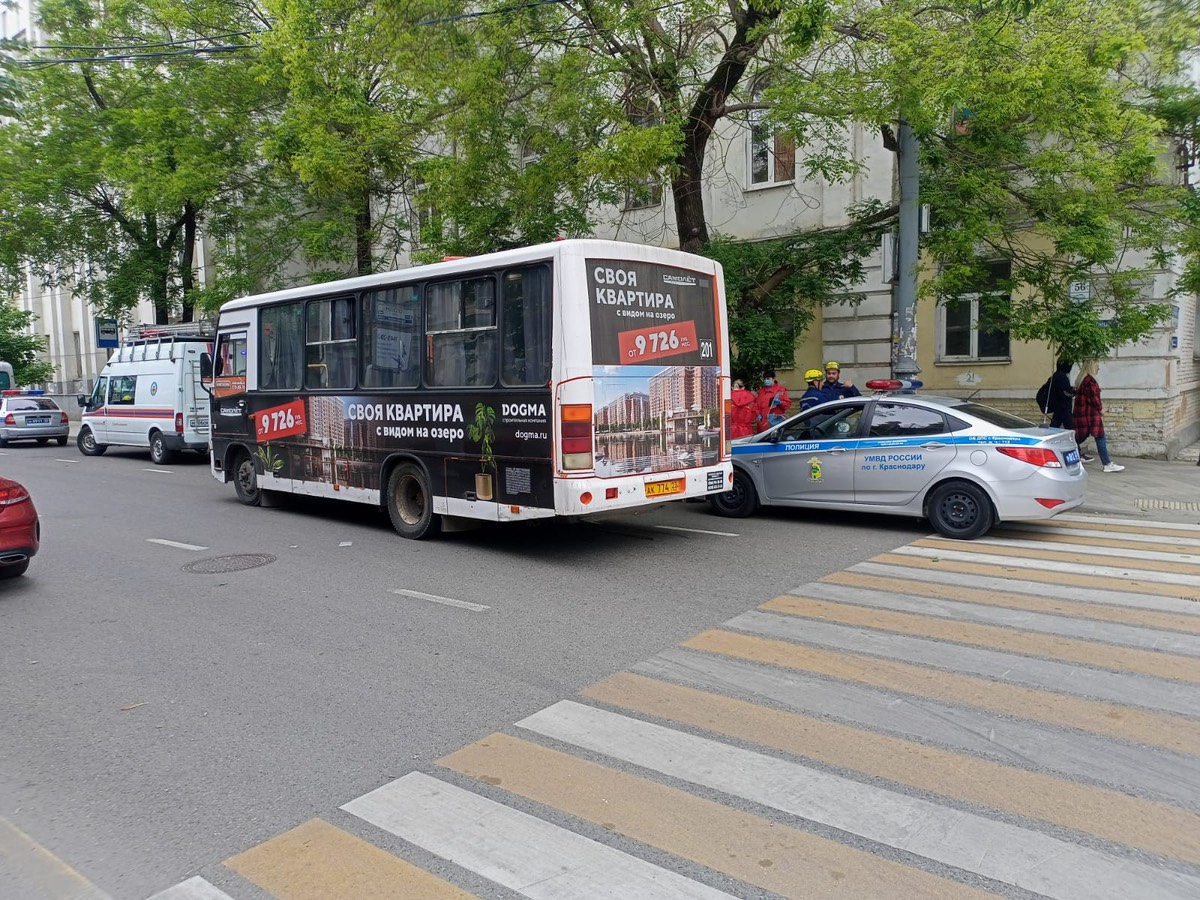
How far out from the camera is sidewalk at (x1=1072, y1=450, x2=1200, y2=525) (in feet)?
36.3

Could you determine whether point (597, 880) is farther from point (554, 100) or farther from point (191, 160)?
point (191, 160)

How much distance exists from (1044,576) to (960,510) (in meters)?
1.80

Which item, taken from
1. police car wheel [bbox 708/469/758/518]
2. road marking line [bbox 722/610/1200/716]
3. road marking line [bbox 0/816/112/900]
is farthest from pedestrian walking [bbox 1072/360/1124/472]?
road marking line [bbox 0/816/112/900]

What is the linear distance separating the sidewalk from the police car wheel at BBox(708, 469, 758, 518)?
4.09 m

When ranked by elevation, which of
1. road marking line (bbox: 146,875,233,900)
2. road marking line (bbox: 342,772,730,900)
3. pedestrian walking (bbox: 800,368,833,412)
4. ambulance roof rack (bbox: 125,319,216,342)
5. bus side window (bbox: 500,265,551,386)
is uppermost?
ambulance roof rack (bbox: 125,319,216,342)

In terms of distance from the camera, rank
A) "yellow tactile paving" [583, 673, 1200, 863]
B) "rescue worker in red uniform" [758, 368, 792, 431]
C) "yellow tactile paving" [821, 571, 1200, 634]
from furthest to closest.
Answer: "rescue worker in red uniform" [758, 368, 792, 431] < "yellow tactile paving" [821, 571, 1200, 634] < "yellow tactile paving" [583, 673, 1200, 863]

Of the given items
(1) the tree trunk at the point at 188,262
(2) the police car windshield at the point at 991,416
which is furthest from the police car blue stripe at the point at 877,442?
(1) the tree trunk at the point at 188,262

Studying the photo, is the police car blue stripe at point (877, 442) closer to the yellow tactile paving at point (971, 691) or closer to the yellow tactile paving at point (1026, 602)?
the yellow tactile paving at point (1026, 602)

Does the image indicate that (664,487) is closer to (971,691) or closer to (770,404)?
(971,691)

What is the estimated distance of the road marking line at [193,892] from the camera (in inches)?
128

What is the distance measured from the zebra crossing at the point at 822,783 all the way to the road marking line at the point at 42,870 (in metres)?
0.40

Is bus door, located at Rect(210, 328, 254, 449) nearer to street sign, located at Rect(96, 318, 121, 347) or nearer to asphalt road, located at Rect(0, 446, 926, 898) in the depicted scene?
asphalt road, located at Rect(0, 446, 926, 898)

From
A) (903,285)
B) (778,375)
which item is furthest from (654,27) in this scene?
(778,375)

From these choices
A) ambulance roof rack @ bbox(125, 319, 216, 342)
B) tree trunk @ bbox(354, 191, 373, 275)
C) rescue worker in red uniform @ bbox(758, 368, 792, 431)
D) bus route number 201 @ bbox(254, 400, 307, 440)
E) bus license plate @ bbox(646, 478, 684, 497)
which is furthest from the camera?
ambulance roof rack @ bbox(125, 319, 216, 342)
